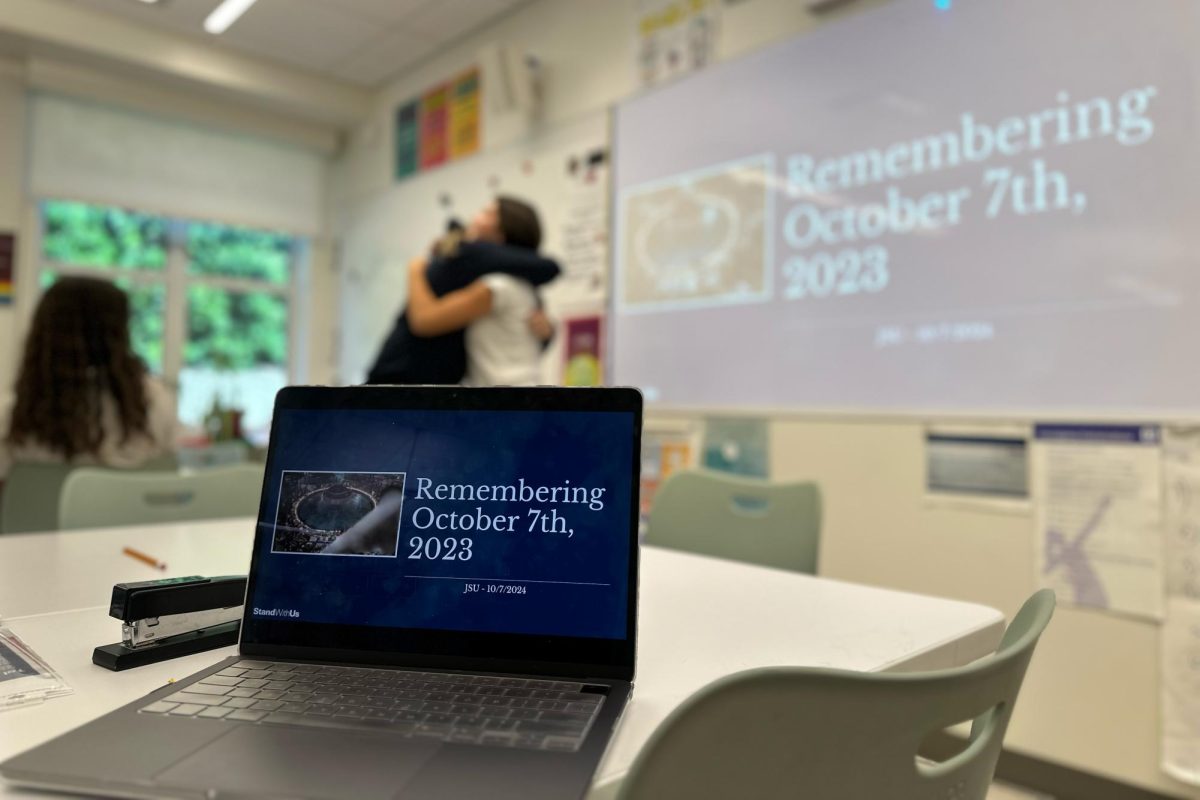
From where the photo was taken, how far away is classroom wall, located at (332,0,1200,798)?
2.01 m

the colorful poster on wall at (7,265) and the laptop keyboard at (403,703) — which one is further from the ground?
the colorful poster on wall at (7,265)

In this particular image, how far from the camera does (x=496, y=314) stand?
233 centimetres

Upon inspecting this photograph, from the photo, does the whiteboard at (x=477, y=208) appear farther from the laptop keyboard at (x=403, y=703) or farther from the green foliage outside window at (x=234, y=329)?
the laptop keyboard at (x=403, y=703)

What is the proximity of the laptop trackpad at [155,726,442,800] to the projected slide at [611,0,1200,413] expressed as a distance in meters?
2.10

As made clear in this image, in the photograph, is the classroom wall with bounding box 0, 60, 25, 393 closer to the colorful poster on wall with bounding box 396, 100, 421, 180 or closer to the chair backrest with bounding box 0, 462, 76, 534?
the colorful poster on wall with bounding box 396, 100, 421, 180

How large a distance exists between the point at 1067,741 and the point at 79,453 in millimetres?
2777

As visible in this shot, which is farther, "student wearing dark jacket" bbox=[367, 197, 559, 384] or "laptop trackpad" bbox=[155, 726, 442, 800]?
"student wearing dark jacket" bbox=[367, 197, 559, 384]

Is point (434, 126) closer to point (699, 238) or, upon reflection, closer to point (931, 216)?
Result: point (699, 238)

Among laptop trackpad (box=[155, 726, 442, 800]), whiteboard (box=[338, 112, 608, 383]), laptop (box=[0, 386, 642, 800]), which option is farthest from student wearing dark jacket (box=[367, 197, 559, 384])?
laptop trackpad (box=[155, 726, 442, 800])

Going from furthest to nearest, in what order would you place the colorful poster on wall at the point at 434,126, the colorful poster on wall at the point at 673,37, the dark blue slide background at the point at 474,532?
the colorful poster on wall at the point at 434,126
the colorful poster on wall at the point at 673,37
the dark blue slide background at the point at 474,532

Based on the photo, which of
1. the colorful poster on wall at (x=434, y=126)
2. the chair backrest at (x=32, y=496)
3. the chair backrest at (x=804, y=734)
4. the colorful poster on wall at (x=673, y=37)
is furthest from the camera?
the colorful poster on wall at (x=434, y=126)

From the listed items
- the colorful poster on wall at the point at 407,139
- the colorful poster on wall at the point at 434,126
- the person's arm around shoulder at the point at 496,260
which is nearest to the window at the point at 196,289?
the colorful poster on wall at the point at 407,139

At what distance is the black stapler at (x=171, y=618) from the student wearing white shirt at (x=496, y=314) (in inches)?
58.0

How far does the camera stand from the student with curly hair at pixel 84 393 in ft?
7.02
